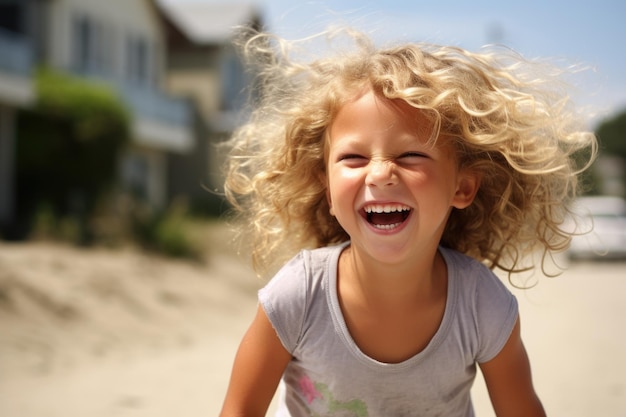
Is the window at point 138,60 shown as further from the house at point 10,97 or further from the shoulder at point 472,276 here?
the shoulder at point 472,276

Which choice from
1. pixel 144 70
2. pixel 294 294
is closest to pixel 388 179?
pixel 294 294

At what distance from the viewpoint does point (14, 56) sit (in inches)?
567

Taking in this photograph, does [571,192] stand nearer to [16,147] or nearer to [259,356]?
[259,356]

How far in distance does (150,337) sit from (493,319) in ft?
20.4

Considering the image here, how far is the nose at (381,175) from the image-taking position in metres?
2.48

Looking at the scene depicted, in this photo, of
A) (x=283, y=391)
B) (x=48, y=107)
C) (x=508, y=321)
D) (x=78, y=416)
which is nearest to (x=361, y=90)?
(x=508, y=321)

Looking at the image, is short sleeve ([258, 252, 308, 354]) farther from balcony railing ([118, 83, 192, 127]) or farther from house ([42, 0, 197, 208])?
balcony railing ([118, 83, 192, 127])

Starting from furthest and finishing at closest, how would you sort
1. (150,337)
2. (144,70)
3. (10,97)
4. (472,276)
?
(144,70)
(10,97)
(150,337)
(472,276)

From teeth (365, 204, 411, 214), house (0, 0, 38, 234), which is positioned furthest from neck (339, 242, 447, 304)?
house (0, 0, 38, 234)

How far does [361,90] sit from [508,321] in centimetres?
91

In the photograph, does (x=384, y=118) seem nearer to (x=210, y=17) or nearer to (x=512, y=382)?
(x=512, y=382)

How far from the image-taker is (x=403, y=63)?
9.04 ft

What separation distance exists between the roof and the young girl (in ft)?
82.1

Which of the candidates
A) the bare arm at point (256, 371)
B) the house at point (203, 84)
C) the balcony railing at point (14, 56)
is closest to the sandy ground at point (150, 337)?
the bare arm at point (256, 371)
